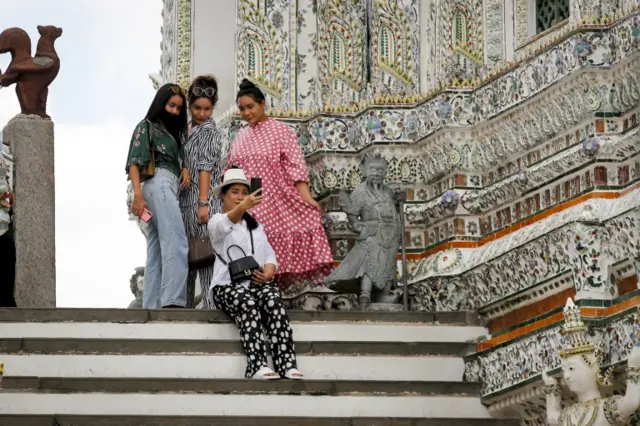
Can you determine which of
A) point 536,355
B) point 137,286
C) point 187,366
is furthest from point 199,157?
point 536,355

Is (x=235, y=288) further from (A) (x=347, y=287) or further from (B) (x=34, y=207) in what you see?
(B) (x=34, y=207)

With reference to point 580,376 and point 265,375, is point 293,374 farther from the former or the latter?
point 580,376

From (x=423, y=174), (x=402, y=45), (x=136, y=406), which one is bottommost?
(x=136, y=406)

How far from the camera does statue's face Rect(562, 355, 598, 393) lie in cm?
1405

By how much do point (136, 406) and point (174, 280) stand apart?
2007 millimetres

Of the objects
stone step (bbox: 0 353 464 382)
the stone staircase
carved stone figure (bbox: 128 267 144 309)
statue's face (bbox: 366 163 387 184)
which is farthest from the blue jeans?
carved stone figure (bbox: 128 267 144 309)

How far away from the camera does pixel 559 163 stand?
1702 cm

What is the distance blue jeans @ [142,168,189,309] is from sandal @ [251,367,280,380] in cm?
169

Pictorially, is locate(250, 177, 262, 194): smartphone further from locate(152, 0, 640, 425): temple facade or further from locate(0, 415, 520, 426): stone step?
locate(0, 415, 520, 426): stone step

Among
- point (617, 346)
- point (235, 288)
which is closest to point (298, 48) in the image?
point (235, 288)

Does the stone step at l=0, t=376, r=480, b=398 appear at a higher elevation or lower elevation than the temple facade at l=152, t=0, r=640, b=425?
lower

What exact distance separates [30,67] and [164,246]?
250 centimetres

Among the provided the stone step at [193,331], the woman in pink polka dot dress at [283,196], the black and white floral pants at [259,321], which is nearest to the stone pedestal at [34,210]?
the woman in pink polka dot dress at [283,196]

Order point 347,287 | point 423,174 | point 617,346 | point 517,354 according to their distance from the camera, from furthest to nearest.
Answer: point 423,174 < point 347,287 < point 517,354 < point 617,346
